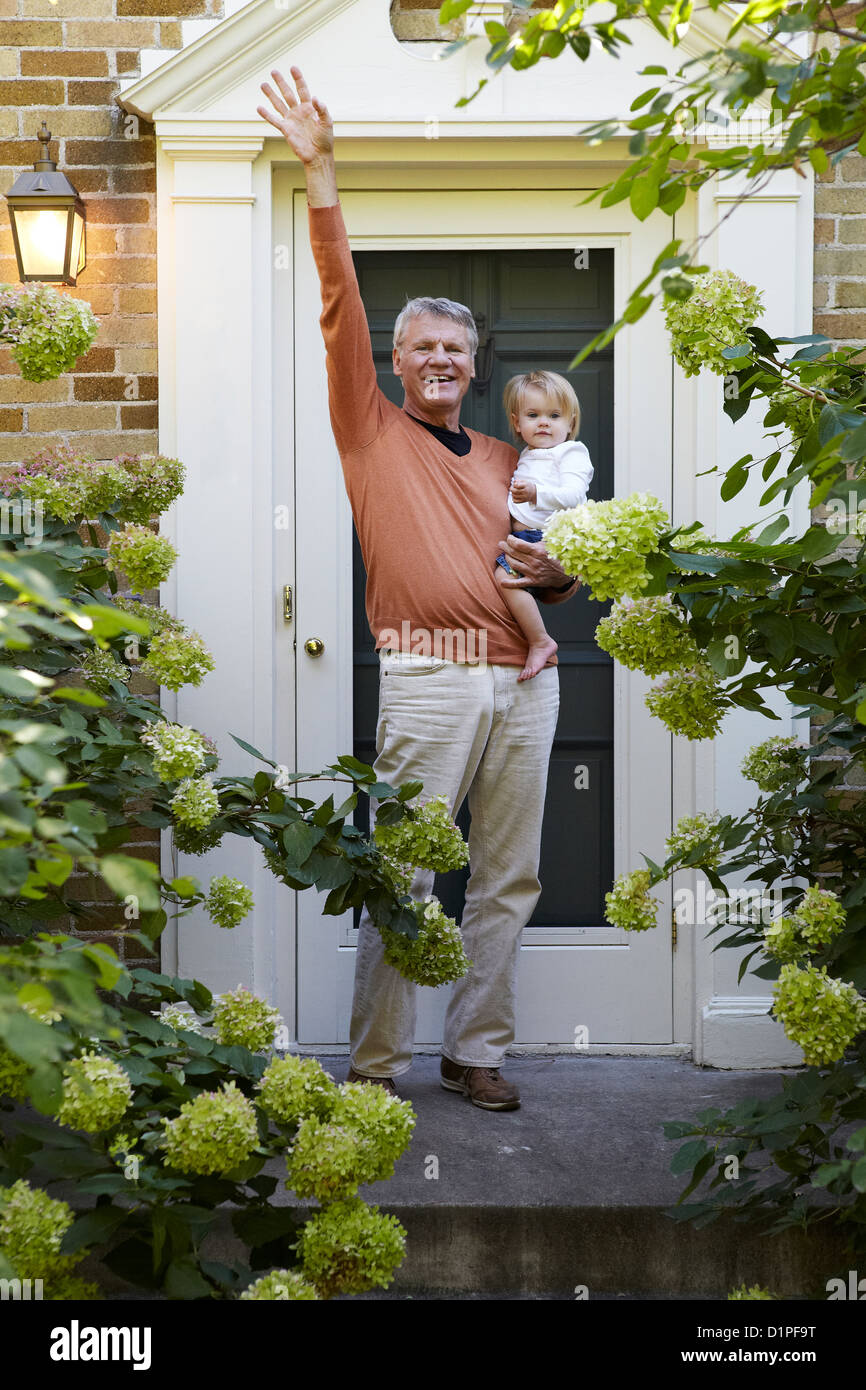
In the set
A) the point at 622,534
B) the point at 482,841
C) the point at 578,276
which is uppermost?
the point at 578,276

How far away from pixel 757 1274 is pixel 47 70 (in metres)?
3.36

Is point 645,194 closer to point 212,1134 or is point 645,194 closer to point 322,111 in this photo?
point 212,1134

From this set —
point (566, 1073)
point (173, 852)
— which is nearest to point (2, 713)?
point (173, 852)

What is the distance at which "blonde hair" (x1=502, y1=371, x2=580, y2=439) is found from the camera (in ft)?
10.7

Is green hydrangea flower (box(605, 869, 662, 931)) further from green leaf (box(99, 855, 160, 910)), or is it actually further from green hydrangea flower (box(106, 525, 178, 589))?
green leaf (box(99, 855, 160, 910))

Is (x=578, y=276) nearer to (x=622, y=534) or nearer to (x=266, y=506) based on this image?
(x=266, y=506)

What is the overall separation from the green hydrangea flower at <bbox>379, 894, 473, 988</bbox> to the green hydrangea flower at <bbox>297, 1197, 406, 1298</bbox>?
764mm

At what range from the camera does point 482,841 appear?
325cm

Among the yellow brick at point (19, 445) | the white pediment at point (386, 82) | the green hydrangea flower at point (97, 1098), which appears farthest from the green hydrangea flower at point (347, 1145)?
the white pediment at point (386, 82)

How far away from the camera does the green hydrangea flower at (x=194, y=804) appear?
7.43 ft

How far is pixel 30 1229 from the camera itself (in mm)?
1539

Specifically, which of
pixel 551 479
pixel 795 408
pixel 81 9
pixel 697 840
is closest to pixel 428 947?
pixel 697 840

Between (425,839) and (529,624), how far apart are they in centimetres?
88

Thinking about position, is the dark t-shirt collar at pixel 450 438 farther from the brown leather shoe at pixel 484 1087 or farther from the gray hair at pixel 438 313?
the brown leather shoe at pixel 484 1087
